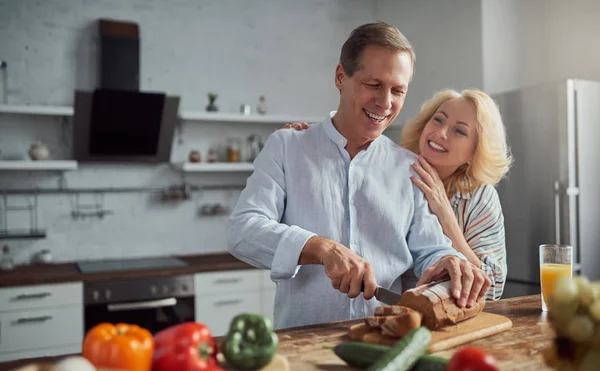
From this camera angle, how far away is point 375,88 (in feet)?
5.70

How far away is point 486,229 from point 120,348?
144 cm

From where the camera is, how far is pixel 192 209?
176 inches

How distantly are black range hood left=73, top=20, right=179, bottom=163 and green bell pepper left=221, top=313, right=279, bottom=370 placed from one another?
9.51 feet

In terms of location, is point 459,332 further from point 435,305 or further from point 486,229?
point 486,229

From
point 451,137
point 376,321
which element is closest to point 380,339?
point 376,321

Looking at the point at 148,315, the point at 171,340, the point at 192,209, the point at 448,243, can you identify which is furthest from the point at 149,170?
the point at 171,340

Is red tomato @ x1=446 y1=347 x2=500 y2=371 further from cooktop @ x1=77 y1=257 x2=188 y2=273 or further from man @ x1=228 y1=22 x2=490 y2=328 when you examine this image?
cooktop @ x1=77 y1=257 x2=188 y2=273

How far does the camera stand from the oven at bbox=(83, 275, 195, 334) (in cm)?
343

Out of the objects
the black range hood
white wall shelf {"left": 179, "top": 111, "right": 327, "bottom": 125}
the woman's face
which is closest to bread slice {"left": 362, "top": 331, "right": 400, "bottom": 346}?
the woman's face

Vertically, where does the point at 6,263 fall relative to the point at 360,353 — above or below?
below

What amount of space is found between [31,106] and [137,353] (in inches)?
122

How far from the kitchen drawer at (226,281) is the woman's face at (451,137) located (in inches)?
77.5

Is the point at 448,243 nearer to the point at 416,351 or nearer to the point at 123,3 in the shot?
the point at 416,351

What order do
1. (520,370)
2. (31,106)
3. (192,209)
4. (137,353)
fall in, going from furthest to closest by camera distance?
(192,209), (31,106), (520,370), (137,353)
